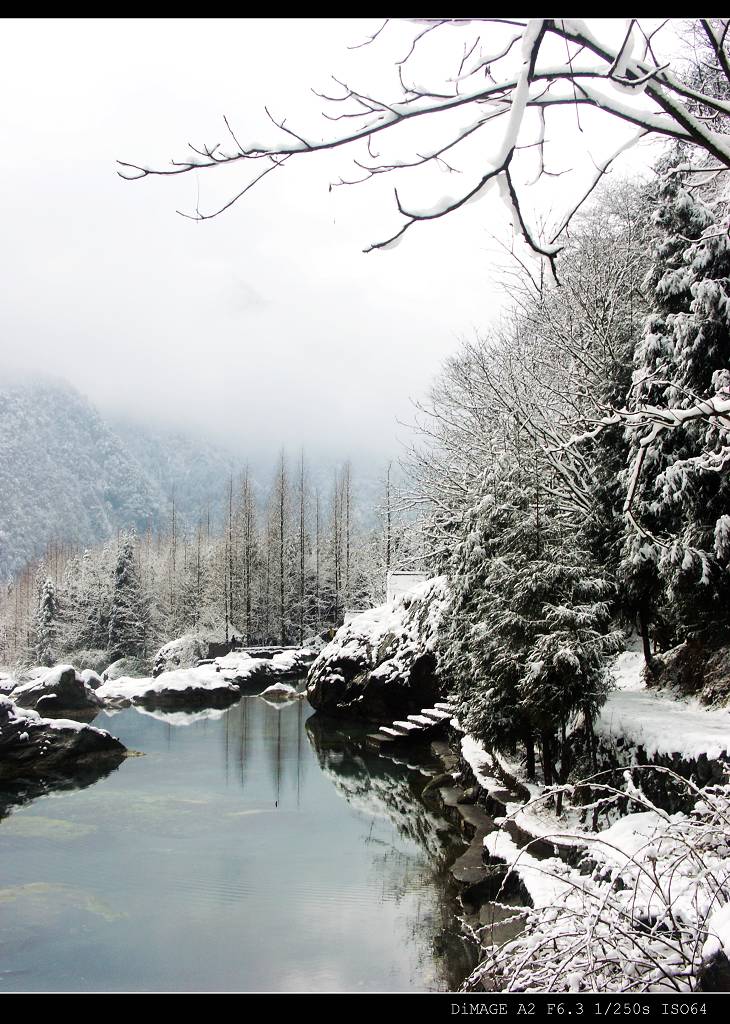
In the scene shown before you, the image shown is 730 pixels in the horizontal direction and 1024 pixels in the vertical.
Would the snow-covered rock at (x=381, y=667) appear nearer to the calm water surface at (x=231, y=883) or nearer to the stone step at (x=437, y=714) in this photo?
the stone step at (x=437, y=714)

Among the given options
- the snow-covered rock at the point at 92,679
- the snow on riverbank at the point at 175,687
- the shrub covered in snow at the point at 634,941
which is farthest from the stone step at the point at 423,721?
the snow-covered rock at the point at 92,679

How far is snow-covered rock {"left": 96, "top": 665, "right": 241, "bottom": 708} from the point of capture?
1038 inches

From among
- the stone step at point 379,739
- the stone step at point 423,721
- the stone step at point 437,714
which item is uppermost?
the stone step at point 437,714

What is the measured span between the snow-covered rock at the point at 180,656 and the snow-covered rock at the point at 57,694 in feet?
32.5

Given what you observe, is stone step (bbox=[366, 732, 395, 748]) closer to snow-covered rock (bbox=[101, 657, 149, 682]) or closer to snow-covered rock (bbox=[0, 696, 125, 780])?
snow-covered rock (bbox=[0, 696, 125, 780])

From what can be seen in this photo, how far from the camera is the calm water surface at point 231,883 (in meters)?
7.09

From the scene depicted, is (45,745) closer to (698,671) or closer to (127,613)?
(698,671)

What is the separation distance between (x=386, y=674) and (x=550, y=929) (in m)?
18.5

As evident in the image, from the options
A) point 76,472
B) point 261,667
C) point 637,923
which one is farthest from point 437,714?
point 76,472

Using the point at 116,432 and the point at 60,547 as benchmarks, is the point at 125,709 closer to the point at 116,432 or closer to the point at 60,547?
the point at 60,547

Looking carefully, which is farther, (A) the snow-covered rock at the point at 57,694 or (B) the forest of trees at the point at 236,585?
(B) the forest of trees at the point at 236,585

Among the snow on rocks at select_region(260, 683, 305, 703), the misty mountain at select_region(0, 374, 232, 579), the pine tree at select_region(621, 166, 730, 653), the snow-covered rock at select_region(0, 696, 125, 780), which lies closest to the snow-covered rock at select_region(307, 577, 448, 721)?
the snow on rocks at select_region(260, 683, 305, 703)

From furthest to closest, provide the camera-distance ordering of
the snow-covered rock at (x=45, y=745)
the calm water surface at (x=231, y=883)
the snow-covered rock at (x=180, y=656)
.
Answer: the snow-covered rock at (x=180, y=656) < the snow-covered rock at (x=45, y=745) < the calm water surface at (x=231, y=883)

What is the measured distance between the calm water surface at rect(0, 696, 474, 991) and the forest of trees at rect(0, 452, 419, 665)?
22.7 m
